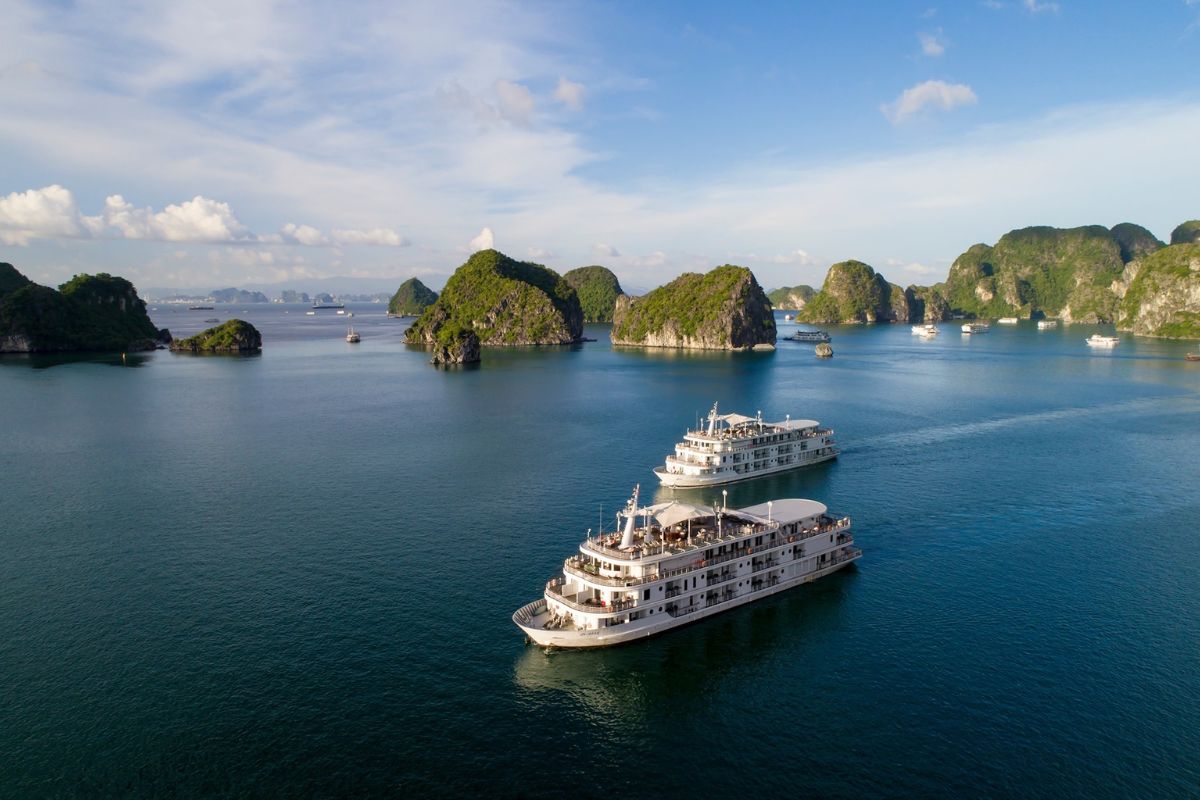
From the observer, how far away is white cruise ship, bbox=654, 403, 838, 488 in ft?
308

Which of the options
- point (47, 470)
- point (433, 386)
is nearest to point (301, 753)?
point (47, 470)

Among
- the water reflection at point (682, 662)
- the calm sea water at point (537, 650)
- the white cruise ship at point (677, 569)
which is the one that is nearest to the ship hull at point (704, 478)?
the calm sea water at point (537, 650)

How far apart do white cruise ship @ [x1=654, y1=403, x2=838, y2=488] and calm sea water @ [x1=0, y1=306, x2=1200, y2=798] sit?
3366 mm

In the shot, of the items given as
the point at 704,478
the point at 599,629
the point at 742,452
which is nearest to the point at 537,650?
the point at 599,629

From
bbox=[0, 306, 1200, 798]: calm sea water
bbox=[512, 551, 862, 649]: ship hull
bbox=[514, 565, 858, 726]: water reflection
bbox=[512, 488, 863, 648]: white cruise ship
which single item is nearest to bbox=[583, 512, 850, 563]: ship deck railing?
bbox=[512, 488, 863, 648]: white cruise ship

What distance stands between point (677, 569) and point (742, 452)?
4505 centimetres

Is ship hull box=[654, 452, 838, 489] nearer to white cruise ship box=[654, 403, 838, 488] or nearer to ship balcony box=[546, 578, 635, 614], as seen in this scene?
white cruise ship box=[654, 403, 838, 488]

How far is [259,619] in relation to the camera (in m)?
54.2

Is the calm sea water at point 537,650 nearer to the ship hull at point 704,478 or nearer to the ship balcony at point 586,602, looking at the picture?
the ship hull at point 704,478

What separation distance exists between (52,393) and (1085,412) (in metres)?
228

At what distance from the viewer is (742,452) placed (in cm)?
9706

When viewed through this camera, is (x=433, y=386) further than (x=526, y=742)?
Yes

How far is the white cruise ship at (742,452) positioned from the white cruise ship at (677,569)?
28515 mm

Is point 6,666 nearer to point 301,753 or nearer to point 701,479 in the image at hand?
point 301,753
